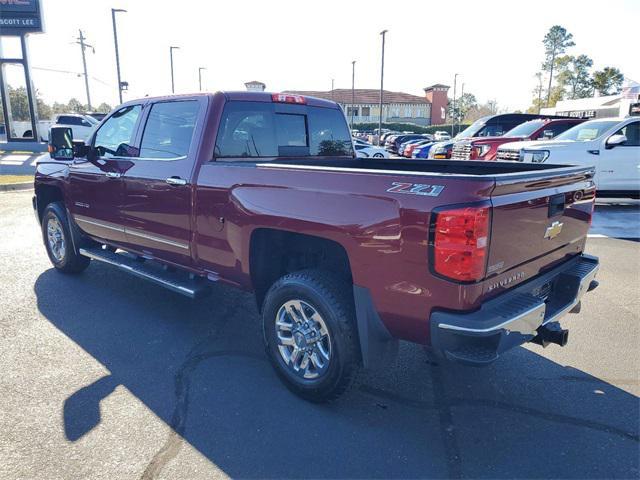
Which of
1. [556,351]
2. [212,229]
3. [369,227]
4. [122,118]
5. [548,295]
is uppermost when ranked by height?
[122,118]

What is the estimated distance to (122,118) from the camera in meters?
4.82

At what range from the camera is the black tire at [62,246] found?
561 cm

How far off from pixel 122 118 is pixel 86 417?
304cm

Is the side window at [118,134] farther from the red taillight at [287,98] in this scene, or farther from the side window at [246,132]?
the red taillight at [287,98]

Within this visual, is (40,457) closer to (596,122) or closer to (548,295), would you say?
(548,295)

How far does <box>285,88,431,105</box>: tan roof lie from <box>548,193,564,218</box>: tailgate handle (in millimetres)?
64361

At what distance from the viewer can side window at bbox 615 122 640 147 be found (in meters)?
10.1

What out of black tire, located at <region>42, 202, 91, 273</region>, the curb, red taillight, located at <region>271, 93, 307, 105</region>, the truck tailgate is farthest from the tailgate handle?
the curb

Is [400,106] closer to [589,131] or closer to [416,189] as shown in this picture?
[589,131]

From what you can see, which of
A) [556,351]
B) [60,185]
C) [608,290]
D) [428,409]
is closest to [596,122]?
[608,290]

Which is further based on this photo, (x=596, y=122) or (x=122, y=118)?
(x=596, y=122)

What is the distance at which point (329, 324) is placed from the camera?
9.66ft

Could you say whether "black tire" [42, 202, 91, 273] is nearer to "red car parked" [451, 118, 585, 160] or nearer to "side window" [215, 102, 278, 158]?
"side window" [215, 102, 278, 158]

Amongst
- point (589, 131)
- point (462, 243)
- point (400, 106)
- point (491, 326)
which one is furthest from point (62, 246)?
point (400, 106)
